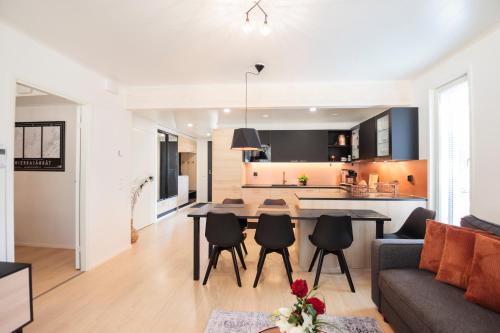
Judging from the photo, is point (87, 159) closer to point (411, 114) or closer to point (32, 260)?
point (32, 260)

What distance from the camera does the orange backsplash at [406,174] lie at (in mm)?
3717

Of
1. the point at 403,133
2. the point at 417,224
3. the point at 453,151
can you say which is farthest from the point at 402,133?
the point at 417,224

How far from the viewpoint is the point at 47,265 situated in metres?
3.66

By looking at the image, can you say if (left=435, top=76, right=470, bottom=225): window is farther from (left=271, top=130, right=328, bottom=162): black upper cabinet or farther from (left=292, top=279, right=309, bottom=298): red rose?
(left=271, top=130, right=328, bottom=162): black upper cabinet

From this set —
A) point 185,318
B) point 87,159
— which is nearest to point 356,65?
point 185,318

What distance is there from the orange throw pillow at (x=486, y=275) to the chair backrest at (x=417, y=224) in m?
1.17

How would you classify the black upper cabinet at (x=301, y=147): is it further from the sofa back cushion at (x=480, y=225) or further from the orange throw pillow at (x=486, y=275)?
the orange throw pillow at (x=486, y=275)

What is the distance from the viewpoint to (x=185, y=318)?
7.85 ft

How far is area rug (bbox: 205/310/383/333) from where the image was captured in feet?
7.21

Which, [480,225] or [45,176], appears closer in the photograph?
[480,225]

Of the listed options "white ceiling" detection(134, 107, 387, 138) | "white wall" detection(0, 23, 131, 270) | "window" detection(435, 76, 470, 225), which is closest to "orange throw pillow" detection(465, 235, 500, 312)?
"window" detection(435, 76, 470, 225)

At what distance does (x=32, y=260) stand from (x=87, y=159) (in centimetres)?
184

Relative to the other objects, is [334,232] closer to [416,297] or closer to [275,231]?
[275,231]

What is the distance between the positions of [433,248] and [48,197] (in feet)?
18.1
